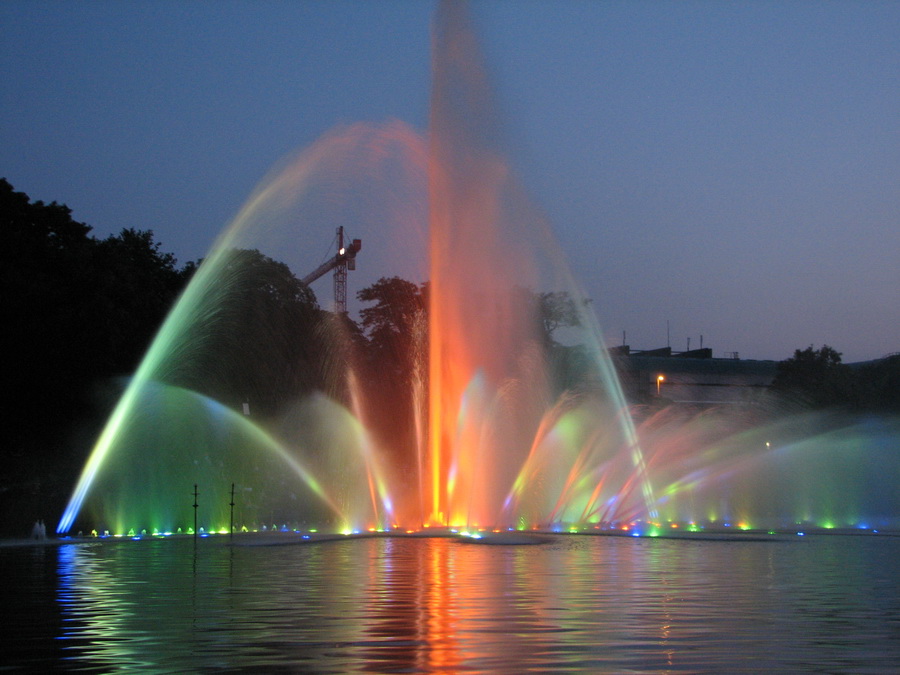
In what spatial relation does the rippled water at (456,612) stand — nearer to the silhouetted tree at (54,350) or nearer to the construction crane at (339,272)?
the silhouetted tree at (54,350)

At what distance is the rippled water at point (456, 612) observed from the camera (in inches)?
414

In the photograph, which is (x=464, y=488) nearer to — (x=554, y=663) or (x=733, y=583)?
(x=733, y=583)

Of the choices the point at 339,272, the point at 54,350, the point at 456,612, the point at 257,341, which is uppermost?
the point at 339,272

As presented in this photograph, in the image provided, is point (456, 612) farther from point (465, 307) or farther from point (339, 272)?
point (339, 272)

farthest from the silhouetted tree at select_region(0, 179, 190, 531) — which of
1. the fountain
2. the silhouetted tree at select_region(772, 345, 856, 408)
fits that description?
the silhouetted tree at select_region(772, 345, 856, 408)

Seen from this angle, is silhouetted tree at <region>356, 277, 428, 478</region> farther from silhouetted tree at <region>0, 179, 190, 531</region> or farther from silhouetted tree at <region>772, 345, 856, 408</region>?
silhouetted tree at <region>772, 345, 856, 408</region>

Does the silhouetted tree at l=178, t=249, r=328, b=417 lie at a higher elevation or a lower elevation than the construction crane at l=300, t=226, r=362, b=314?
lower

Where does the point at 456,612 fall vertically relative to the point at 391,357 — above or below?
below

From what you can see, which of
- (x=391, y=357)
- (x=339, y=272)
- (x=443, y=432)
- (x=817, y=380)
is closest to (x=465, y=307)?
(x=443, y=432)

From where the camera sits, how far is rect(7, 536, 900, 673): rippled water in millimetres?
10516

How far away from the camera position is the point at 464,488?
37.2 metres

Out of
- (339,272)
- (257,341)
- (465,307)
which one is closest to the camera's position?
(465,307)

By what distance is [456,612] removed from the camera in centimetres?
1424

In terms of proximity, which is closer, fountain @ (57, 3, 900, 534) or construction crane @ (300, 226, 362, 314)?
fountain @ (57, 3, 900, 534)
